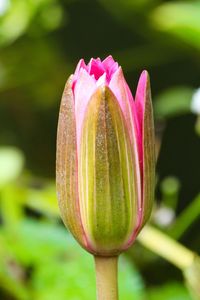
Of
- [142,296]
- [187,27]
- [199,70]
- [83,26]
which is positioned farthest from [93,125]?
[83,26]

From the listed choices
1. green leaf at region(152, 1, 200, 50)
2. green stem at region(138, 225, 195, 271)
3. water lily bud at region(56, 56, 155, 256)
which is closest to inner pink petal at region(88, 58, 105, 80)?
water lily bud at region(56, 56, 155, 256)

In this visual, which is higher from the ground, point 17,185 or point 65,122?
point 65,122

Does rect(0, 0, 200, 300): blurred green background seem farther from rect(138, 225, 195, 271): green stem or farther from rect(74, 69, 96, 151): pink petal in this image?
rect(74, 69, 96, 151): pink petal

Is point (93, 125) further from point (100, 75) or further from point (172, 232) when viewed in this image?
point (172, 232)

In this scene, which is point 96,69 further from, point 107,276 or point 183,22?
point 183,22

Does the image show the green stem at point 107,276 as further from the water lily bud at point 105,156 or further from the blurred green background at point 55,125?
the blurred green background at point 55,125

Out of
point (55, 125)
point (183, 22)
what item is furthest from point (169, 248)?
point (55, 125)

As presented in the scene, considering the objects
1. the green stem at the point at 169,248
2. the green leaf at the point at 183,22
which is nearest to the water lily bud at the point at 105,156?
the green stem at the point at 169,248
